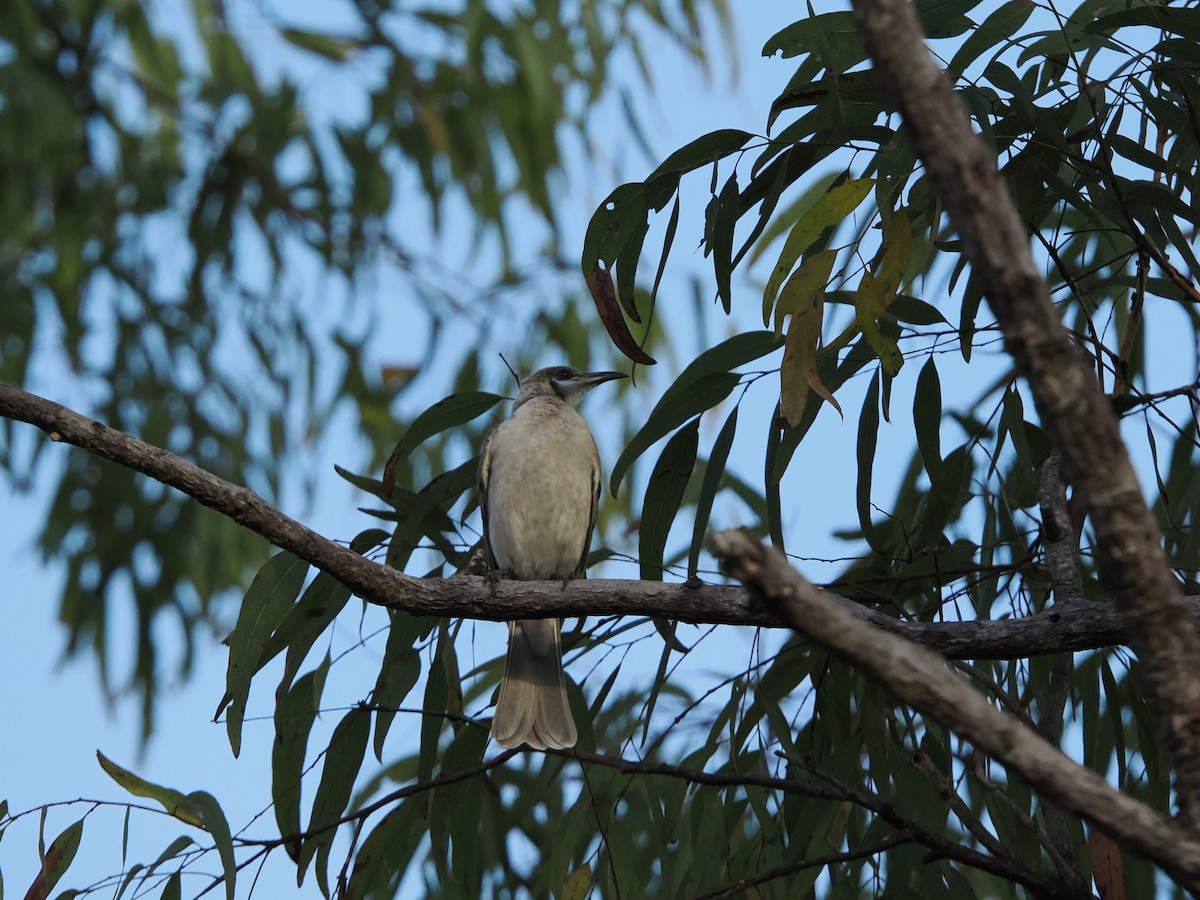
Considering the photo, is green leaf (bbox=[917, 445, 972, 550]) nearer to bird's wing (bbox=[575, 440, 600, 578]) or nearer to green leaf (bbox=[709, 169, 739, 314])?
green leaf (bbox=[709, 169, 739, 314])

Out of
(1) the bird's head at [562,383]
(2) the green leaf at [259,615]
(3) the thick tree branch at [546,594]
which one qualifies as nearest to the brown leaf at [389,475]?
(2) the green leaf at [259,615]

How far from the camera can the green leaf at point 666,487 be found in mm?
2615

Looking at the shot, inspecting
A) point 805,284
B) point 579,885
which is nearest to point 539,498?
point 579,885

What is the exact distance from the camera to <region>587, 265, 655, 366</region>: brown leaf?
226cm

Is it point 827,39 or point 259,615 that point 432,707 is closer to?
point 259,615

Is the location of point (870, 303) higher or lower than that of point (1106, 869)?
higher

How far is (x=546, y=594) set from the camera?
229 cm

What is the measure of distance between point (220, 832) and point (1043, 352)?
1644mm

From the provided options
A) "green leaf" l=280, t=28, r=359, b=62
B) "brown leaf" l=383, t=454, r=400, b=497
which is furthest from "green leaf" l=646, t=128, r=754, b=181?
"green leaf" l=280, t=28, r=359, b=62

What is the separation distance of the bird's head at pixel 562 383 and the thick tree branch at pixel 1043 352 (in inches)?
131

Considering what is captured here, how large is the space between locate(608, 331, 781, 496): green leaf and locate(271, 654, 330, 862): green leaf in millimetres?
813

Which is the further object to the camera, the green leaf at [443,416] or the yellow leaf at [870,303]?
the green leaf at [443,416]

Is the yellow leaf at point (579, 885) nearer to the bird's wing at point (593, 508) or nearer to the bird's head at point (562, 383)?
the bird's wing at point (593, 508)

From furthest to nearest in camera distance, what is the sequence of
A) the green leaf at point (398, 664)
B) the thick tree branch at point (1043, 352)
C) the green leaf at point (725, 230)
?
the green leaf at point (398, 664)
the green leaf at point (725, 230)
the thick tree branch at point (1043, 352)
